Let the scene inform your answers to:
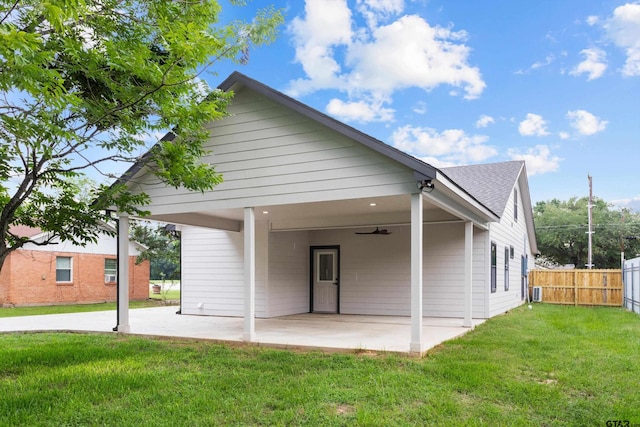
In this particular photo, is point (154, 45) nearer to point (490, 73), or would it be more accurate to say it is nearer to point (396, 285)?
point (396, 285)

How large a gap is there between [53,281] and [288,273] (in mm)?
10474

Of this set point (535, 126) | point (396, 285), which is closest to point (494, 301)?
point (396, 285)

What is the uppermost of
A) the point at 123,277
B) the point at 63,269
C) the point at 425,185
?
the point at 425,185

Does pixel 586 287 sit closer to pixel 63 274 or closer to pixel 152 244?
pixel 152 244

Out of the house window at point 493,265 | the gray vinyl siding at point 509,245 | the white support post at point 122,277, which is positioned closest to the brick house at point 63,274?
the white support post at point 122,277

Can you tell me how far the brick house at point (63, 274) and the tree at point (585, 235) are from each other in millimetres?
25158

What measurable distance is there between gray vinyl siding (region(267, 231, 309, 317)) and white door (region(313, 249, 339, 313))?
263 millimetres

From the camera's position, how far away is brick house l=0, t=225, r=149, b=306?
54.4ft

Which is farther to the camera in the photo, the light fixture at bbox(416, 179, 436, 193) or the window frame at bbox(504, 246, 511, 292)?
the window frame at bbox(504, 246, 511, 292)

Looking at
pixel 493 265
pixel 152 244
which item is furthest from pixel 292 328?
pixel 152 244

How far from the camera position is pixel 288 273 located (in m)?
12.7

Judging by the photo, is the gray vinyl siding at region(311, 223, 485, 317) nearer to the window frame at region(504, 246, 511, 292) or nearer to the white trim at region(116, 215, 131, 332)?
the window frame at region(504, 246, 511, 292)

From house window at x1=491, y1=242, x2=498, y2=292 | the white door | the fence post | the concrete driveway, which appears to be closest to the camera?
the concrete driveway

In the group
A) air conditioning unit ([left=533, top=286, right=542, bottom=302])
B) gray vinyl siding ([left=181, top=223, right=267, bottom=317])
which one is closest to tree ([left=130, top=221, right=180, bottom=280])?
gray vinyl siding ([left=181, top=223, right=267, bottom=317])
